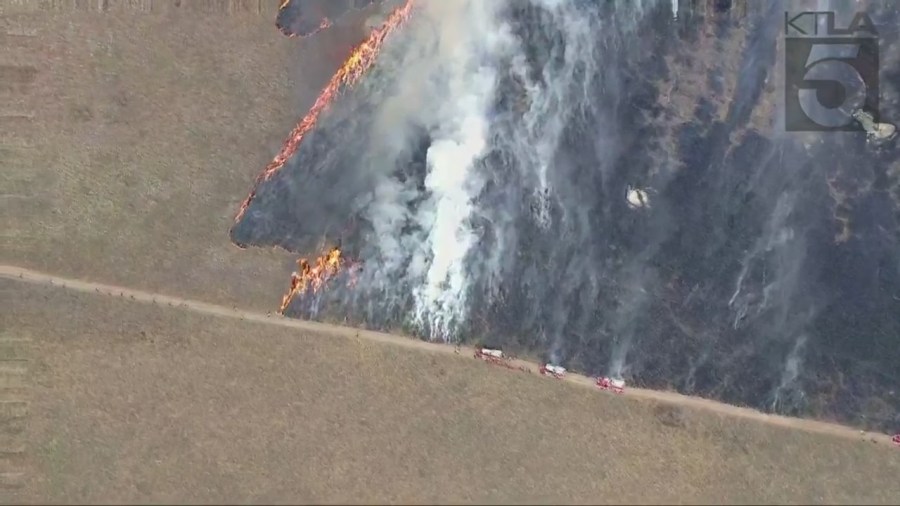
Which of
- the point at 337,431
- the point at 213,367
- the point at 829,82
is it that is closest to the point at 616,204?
the point at 829,82

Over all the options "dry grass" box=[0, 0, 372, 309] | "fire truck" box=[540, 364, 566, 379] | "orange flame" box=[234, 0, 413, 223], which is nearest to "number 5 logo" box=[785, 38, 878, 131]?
"fire truck" box=[540, 364, 566, 379]

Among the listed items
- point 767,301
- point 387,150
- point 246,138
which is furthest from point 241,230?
point 767,301

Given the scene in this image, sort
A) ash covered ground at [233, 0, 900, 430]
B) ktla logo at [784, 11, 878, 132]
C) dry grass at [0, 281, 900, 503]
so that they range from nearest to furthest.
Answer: dry grass at [0, 281, 900, 503] < ash covered ground at [233, 0, 900, 430] < ktla logo at [784, 11, 878, 132]

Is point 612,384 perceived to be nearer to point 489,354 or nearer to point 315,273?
point 489,354

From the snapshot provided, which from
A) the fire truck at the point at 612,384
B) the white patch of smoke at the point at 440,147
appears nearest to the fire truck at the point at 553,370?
the fire truck at the point at 612,384

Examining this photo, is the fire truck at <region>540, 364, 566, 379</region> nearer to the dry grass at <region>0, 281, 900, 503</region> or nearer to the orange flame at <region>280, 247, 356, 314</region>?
the dry grass at <region>0, 281, 900, 503</region>

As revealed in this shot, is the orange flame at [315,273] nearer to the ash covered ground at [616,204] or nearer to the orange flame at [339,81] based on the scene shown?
the ash covered ground at [616,204]

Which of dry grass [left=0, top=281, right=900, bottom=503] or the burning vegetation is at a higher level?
the burning vegetation

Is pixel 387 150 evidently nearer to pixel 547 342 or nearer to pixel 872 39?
pixel 547 342
